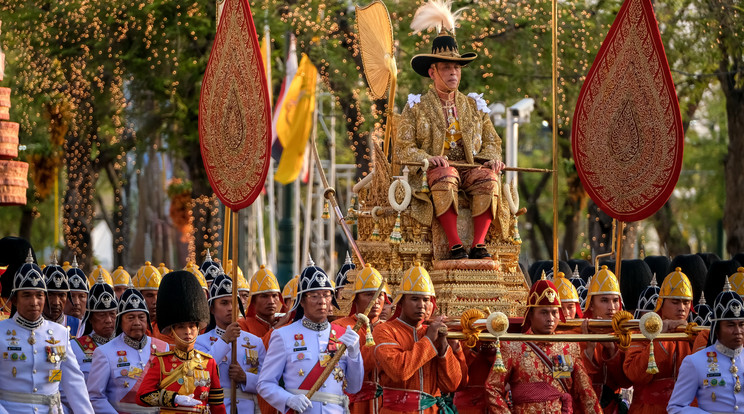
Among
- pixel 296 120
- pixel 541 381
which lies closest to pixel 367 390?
pixel 541 381

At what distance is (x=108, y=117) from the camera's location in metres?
25.2

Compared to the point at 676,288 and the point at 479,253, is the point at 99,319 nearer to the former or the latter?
the point at 479,253

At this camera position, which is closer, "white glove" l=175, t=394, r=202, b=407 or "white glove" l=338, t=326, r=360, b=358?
"white glove" l=175, t=394, r=202, b=407

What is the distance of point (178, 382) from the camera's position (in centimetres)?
908

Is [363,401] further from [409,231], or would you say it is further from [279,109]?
[279,109]

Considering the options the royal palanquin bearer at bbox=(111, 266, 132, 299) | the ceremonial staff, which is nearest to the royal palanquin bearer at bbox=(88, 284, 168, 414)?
the ceremonial staff

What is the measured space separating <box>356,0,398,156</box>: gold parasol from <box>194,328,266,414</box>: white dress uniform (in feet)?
10.5

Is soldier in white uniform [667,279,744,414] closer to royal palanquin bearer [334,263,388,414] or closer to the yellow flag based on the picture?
royal palanquin bearer [334,263,388,414]

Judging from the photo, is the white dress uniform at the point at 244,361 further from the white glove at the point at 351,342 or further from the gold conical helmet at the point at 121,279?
the gold conical helmet at the point at 121,279

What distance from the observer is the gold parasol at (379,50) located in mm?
13539

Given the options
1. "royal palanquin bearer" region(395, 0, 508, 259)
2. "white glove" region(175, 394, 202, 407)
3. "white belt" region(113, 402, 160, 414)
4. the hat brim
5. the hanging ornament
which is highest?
the hat brim

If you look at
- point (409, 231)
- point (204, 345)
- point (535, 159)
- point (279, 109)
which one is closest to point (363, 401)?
point (204, 345)

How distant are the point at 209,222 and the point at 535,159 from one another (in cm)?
1780

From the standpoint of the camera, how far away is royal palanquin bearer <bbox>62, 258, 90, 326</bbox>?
12109 millimetres
